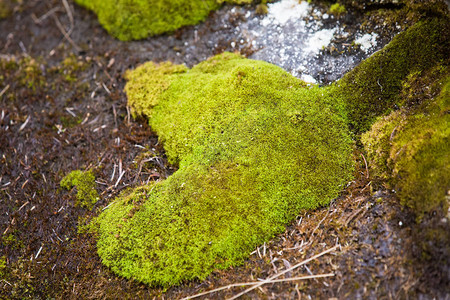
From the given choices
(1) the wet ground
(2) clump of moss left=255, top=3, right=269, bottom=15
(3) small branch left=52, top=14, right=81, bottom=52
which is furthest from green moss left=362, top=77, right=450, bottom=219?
(3) small branch left=52, top=14, right=81, bottom=52

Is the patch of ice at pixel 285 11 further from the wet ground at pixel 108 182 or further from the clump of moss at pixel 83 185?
the clump of moss at pixel 83 185

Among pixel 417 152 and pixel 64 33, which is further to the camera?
pixel 64 33

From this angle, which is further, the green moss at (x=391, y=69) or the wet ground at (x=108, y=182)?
the green moss at (x=391, y=69)

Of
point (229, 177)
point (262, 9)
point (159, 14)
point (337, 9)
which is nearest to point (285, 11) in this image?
point (262, 9)

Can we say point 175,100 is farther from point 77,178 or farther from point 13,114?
point 13,114

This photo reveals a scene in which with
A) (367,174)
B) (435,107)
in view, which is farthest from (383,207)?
(435,107)

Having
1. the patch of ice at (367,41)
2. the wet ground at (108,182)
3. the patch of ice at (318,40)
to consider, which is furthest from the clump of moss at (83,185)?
the patch of ice at (367,41)

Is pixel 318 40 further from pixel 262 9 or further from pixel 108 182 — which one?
pixel 108 182
